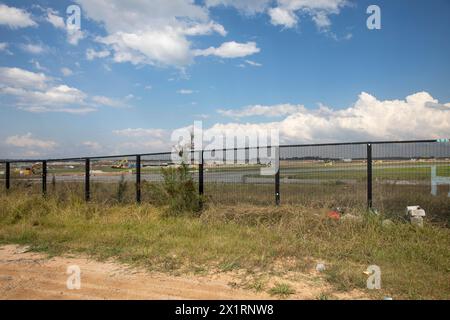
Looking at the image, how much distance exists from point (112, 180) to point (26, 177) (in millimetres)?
5771

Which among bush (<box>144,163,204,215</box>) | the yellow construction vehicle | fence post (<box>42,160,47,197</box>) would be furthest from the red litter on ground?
fence post (<box>42,160,47,197</box>)

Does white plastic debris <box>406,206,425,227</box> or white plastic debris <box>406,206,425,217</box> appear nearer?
white plastic debris <box>406,206,425,227</box>

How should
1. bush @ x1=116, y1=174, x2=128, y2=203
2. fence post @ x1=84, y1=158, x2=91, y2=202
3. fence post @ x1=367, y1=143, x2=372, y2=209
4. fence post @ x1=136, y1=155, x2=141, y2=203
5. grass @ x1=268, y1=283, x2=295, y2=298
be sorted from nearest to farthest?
grass @ x1=268, y1=283, x2=295, y2=298
fence post @ x1=367, y1=143, x2=372, y2=209
fence post @ x1=136, y1=155, x2=141, y2=203
bush @ x1=116, y1=174, x2=128, y2=203
fence post @ x1=84, y1=158, x2=91, y2=202

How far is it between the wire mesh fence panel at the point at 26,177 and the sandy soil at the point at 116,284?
9.59m

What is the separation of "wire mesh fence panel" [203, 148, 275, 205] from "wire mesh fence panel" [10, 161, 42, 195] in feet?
27.0

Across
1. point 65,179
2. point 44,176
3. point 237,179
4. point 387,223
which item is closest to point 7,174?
point 44,176

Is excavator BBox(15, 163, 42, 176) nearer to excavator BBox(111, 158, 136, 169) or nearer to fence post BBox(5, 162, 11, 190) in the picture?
fence post BBox(5, 162, 11, 190)

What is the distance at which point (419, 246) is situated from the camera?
237 inches

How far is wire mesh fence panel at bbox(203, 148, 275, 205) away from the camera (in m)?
9.62

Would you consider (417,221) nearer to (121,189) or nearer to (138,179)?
(138,179)

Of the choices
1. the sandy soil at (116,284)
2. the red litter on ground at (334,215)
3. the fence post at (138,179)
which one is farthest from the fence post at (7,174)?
the red litter on ground at (334,215)

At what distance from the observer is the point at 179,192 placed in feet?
31.9

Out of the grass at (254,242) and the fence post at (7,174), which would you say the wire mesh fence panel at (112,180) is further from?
the fence post at (7,174)

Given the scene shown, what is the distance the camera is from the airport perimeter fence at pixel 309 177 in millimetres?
7855
